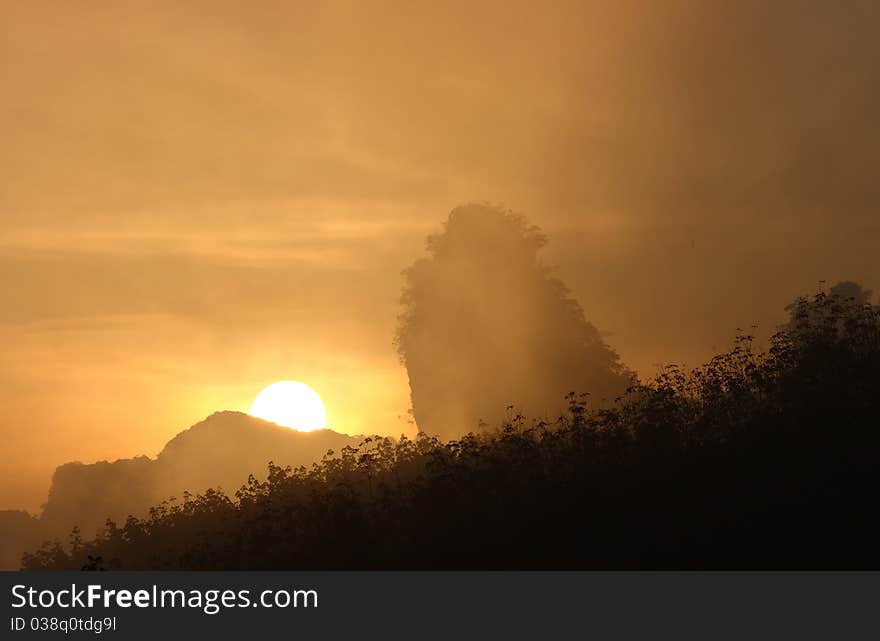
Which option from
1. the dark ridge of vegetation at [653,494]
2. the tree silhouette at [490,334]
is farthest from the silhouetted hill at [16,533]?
the dark ridge of vegetation at [653,494]

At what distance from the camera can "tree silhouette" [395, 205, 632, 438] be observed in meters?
47.2

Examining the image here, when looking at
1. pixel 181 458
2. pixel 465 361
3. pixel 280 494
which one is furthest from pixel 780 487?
pixel 181 458

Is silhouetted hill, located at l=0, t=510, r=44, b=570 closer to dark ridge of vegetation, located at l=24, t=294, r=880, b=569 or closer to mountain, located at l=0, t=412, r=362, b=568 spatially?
mountain, located at l=0, t=412, r=362, b=568

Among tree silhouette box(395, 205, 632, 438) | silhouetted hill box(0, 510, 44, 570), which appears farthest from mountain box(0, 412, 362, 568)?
tree silhouette box(395, 205, 632, 438)

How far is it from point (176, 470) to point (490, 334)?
21.8 m

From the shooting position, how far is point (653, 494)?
15.0 meters

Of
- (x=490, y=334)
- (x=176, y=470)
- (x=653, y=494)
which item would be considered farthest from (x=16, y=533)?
(x=653, y=494)

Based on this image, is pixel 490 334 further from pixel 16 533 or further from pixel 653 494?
pixel 16 533

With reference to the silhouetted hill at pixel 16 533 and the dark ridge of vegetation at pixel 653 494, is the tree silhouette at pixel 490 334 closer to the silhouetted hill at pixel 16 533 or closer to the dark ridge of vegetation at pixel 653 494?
the dark ridge of vegetation at pixel 653 494

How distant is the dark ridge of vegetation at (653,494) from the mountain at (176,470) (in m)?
34.5

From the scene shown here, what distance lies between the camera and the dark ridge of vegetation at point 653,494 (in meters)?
13.5

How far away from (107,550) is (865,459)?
1749 centimetres

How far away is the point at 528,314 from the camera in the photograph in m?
48.8

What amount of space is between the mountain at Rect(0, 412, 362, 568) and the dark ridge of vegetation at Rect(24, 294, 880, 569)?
3454 cm
